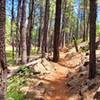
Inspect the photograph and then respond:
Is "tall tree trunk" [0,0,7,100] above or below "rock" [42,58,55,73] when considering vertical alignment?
above

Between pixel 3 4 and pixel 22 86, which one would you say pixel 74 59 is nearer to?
pixel 22 86

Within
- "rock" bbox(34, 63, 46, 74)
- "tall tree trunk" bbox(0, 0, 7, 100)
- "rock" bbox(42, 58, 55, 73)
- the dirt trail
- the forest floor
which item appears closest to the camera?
"tall tree trunk" bbox(0, 0, 7, 100)

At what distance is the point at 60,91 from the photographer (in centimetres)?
1366

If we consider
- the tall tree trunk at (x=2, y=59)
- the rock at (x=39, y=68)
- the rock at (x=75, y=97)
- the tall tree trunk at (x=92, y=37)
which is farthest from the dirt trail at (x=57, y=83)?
the tall tree trunk at (x=2, y=59)

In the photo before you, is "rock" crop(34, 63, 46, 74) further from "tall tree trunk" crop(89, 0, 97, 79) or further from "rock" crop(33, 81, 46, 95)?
"tall tree trunk" crop(89, 0, 97, 79)

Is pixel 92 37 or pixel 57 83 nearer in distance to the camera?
pixel 92 37

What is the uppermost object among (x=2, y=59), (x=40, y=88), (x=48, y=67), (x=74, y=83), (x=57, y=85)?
(x=2, y=59)

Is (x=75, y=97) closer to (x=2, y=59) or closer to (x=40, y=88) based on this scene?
(x=40, y=88)

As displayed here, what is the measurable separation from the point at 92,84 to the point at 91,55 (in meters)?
1.46

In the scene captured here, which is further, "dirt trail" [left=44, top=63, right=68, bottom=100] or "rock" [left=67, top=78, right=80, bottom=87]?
"rock" [left=67, top=78, right=80, bottom=87]

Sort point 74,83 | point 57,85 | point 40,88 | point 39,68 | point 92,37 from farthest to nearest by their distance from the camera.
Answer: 1. point 39,68
2. point 57,85
3. point 74,83
4. point 40,88
5. point 92,37

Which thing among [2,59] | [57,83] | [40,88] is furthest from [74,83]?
[2,59]

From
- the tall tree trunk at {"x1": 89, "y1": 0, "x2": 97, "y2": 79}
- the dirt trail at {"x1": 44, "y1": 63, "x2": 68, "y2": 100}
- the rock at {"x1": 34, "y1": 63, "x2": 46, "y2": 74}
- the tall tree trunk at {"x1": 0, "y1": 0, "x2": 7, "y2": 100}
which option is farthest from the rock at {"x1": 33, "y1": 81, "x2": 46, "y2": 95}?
the tall tree trunk at {"x1": 0, "y1": 0, "x2": 7, "y2": 100}

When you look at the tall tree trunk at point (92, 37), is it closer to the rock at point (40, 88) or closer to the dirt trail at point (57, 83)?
the dirt trail at point (57, 83)
